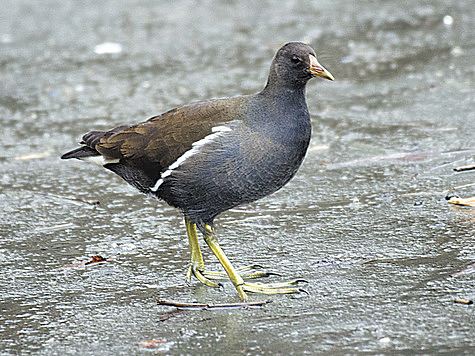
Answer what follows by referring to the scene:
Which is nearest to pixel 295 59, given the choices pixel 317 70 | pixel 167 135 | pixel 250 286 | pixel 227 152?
pixel 317 70

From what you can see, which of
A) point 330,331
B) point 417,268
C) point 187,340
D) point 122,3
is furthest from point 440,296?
point 122,3

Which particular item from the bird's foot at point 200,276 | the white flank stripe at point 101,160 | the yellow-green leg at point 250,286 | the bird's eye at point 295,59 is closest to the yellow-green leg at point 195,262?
the bird's foot at point 200,276

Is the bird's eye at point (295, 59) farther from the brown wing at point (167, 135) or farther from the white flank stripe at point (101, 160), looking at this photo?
the white flank stripe at point (101, 160)

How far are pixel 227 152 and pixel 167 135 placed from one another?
0.38 meters

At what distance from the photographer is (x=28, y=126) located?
592 cm

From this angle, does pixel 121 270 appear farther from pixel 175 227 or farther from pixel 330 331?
pixel 330 331

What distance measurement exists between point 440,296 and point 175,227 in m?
1.66

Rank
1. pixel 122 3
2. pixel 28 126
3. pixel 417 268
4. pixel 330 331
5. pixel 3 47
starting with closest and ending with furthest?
pixel 330 331, pixel 417 268, pixel 28 126, pixel 3 47, pixel 122 3

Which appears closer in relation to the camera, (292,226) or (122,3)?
(292,226)

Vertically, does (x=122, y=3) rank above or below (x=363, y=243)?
above

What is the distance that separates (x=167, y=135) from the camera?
3.70 m

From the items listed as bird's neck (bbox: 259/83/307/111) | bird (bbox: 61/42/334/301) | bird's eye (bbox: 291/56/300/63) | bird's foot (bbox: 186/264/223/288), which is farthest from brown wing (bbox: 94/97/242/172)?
bird's foot (bbox: 186/264/223/288)

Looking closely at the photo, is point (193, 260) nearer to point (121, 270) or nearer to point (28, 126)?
point (121, 270)

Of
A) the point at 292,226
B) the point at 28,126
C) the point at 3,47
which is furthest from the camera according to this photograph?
the point at 3,47
